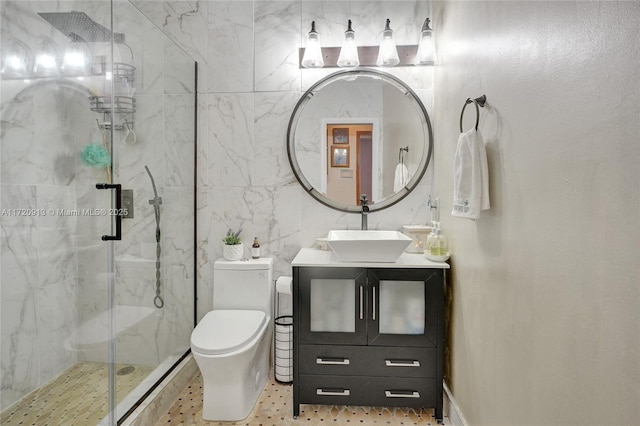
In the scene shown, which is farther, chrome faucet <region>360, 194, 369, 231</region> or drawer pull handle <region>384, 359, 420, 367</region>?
chrome faucet <region>360, 194, 369, 231</region>

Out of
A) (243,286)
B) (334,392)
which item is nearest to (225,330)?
(243,286)

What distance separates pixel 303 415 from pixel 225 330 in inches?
26.0

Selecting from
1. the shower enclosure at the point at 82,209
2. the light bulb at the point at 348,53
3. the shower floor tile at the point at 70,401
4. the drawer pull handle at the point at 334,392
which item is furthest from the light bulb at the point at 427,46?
the shower floor tile at the point at 70,401

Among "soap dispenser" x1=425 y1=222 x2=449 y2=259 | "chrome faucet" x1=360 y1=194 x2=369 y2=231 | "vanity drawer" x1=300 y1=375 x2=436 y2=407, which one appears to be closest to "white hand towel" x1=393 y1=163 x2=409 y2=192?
"chrome faucet" x1=360 y1=194 x2=369 y2=231

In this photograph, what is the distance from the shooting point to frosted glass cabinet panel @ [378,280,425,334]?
201 cm

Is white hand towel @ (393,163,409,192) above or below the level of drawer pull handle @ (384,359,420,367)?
above

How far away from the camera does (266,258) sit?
2.50 m

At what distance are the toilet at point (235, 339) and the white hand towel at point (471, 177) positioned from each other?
4.28 ft

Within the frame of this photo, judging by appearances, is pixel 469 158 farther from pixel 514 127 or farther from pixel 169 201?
pixel 169 201

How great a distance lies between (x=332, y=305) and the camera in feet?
6.65

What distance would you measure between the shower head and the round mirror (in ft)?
3.91

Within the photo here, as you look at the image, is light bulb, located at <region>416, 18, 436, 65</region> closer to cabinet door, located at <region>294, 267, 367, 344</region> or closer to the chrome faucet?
the chrome faucet

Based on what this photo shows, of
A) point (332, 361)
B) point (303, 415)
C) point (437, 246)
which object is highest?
point (437, 246)

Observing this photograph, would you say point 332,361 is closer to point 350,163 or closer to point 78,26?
point 350,163
